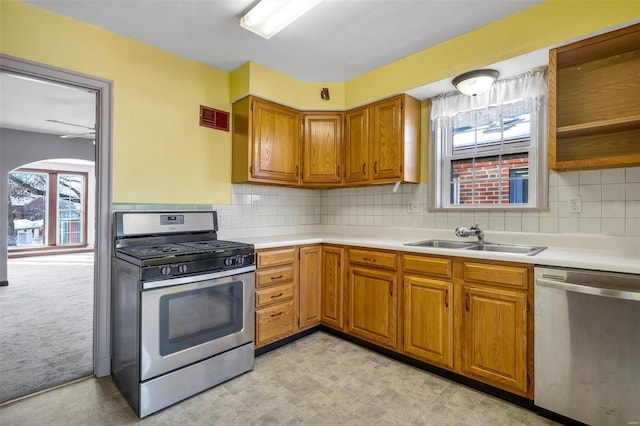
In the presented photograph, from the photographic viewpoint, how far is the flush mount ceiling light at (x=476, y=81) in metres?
2.29

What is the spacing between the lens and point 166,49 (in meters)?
2.56

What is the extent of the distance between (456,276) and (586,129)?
1239 millimetres

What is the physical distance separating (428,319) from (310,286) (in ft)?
3.56

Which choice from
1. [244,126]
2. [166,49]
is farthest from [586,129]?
[166,49]

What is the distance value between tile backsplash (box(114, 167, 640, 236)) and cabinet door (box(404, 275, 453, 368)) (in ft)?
2.46

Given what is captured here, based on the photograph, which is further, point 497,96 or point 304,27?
point 497,96

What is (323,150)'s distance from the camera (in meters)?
3.27

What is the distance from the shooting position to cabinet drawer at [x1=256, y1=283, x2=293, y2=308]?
8.41ft

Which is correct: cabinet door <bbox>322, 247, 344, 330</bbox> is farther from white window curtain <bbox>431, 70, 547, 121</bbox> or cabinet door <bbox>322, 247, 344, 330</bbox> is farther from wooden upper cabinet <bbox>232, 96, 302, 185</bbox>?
white window curtain <bbox>431, 70, 547, 121</bbox>

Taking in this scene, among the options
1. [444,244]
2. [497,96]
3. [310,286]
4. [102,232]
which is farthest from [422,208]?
[102,232]

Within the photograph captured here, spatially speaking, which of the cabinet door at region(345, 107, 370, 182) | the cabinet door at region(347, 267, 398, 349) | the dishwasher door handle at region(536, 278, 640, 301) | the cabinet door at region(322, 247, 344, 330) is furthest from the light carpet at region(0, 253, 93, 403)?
the dishwasher door handle at region(536, 278, 640, 301)

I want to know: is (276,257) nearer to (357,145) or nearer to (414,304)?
(414,304)

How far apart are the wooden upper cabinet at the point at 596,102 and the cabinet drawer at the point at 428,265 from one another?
924mm

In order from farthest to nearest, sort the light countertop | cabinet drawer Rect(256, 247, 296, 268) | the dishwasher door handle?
cabinet drawer Rect(256, 247, 296, 268), the light countertop, the dishwasher door handle
